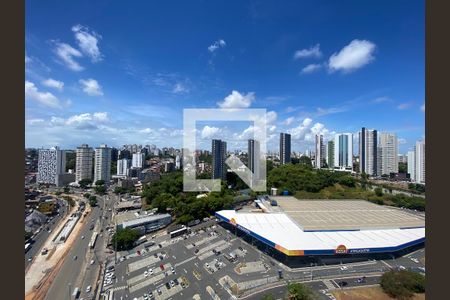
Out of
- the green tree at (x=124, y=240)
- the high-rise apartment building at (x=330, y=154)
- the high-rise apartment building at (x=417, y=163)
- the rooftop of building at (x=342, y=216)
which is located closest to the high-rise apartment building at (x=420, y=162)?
the high-rise apartment building at (x=417, y=163)

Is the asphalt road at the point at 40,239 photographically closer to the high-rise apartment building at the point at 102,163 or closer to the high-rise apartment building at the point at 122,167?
the high-rise apartment building at the point at 102,163

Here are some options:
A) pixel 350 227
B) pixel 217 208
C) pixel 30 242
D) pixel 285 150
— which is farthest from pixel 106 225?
pixel 285 150

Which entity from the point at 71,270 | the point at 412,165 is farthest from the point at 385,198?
the point at 71,270

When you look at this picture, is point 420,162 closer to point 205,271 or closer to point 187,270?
point 205,271

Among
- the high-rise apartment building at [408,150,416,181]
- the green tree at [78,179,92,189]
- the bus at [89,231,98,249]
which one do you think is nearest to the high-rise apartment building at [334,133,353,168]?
the high-rise apartment building at [408,150,416,181]

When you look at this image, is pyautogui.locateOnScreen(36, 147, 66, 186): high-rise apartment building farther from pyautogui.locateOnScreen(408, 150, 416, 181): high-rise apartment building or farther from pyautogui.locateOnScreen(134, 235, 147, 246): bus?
pyautogui.locateOnScreen(408, 150, 416, 181): high-rise apartment building
